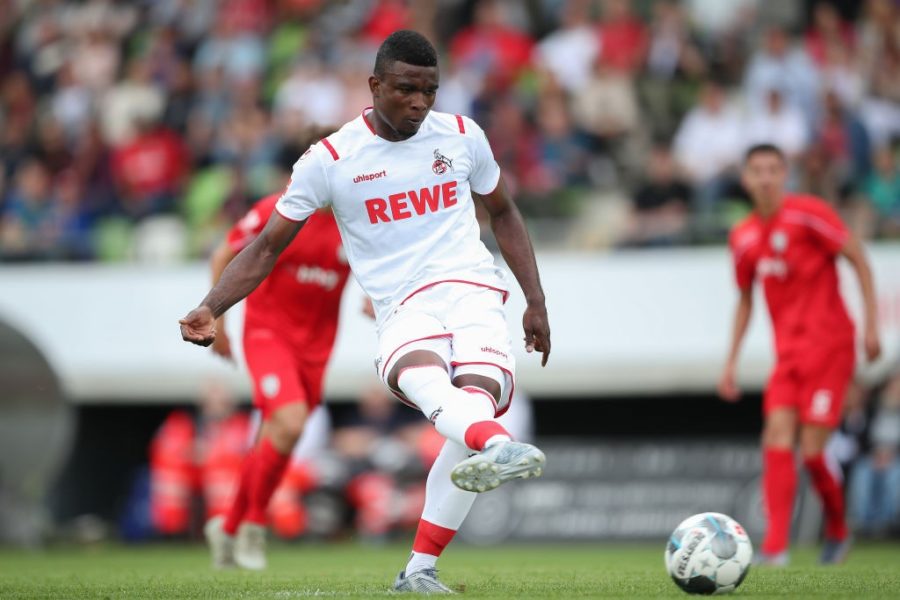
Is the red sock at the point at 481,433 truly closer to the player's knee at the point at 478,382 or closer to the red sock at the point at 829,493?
the player's knee at the point at 478,382

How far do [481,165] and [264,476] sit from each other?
3.20 meters

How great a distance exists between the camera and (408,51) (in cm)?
632

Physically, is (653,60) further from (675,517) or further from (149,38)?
(149,38)

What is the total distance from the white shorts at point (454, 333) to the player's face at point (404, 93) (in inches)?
29.1

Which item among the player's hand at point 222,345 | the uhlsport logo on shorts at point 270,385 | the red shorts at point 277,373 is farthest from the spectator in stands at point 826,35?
the player's hand at point 222,345

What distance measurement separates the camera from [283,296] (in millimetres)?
9414

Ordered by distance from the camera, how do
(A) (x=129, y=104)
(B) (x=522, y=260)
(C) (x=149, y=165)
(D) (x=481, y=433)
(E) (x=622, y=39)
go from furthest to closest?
(A) (x=129, y=104)
(C) (x=149, y=165)
(E) (x=622, y=39)
(B) (x=522, y=260)
(D) (x=481, y=433)

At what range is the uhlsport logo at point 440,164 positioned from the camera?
6.58m

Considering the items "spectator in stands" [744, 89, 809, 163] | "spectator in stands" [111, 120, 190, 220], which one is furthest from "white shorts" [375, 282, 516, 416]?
"spectator in stands" [111, 120, 190, 220]

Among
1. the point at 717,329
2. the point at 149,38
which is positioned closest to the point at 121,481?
the point at 149,38

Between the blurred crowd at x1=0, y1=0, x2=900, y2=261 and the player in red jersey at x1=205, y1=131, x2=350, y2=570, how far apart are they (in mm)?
5685

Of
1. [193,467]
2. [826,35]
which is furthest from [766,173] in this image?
[193,467]

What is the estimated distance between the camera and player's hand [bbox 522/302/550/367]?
6.55 m

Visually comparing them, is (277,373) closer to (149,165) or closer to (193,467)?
(193,467)
